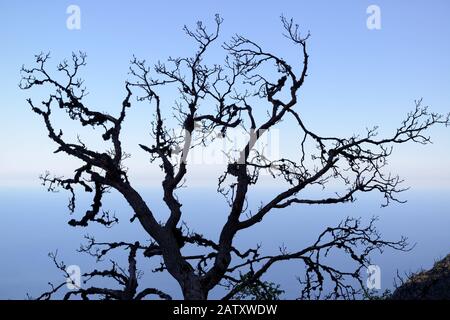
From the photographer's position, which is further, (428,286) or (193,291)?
(428,286)

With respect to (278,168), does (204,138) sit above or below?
above

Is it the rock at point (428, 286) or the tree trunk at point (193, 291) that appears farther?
the rock at point (428, 286)

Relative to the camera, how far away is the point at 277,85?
43.0 ft

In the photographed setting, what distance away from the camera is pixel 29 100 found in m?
12.9

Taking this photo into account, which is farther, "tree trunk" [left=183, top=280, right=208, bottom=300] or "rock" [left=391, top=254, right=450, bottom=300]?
"rock" [left=391, top=254, right=450, bottom=300]

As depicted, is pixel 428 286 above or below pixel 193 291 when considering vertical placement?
below
